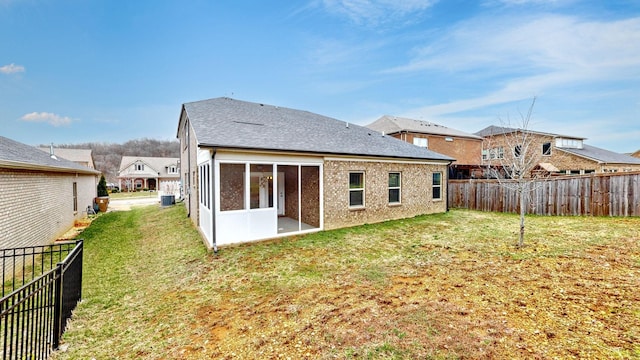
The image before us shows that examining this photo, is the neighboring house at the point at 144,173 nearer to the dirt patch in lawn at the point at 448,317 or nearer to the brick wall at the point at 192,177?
the brick wall at the point at 192,177

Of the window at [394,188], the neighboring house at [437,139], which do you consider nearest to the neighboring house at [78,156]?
the neighboring house at [437,139]

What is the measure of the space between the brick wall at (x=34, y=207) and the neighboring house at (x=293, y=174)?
4666mm

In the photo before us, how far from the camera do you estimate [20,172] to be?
7605mm

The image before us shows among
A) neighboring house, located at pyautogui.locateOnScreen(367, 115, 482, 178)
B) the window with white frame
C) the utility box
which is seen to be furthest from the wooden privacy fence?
the utility box

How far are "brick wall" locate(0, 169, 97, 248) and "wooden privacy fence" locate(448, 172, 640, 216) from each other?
1531 cm

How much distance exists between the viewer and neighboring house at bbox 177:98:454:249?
827 centimetres

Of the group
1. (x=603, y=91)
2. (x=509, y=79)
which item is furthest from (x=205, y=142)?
(x=603, y=91)

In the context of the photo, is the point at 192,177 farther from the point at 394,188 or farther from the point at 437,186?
the point at 437,186

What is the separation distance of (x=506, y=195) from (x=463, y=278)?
37.3 feet

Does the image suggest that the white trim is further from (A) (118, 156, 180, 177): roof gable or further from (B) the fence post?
(A) (118, 156, 180, 177): roof gable

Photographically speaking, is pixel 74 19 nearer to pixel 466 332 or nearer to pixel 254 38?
pixel 254 38

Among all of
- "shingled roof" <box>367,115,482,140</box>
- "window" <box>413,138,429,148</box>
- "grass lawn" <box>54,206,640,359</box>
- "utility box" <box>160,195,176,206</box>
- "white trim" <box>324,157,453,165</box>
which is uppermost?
"shingled roof" <box>367,115,482,140</box>

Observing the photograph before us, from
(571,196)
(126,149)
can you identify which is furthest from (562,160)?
(126,149)

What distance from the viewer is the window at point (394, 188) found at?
12.2m
